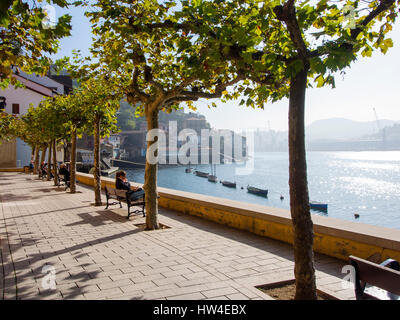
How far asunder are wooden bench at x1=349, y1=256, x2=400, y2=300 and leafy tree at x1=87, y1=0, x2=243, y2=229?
353 centimetres

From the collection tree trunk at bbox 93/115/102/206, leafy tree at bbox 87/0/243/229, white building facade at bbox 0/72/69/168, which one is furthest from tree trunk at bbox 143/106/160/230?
white building facade at bbox 0/72/69/168

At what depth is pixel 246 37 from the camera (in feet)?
11.9

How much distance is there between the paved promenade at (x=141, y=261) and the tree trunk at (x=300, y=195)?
53cm

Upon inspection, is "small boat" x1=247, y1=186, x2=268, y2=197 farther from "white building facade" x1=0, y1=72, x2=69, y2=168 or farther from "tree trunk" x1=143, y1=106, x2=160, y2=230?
"tree trunk" x1=143, y1=106, x2=160, y2=230

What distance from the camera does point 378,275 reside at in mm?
2982

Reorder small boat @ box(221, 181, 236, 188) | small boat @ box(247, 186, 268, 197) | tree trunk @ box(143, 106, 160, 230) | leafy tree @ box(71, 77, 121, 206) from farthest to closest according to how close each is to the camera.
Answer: small boat @ box(221, 181, 236, 188)
small boat @ box(247, 186, 268, 197)
leafy tree @ box(71, 77, 121, 206)
tree trunk @ box(143, 106, 160, 230)

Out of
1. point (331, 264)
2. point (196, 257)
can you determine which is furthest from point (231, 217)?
point (331, 264)

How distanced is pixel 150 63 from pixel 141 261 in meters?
4.55

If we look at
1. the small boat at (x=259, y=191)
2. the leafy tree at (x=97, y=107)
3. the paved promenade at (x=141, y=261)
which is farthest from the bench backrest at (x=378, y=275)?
the small boat at (x=259, y=191)

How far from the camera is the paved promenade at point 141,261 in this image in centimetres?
408

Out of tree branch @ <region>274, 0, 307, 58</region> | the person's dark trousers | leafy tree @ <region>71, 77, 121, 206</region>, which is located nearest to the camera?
tree branch @ <region>274, 0, 307, 58</region>

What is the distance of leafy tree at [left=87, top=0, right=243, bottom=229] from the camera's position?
5.66m
